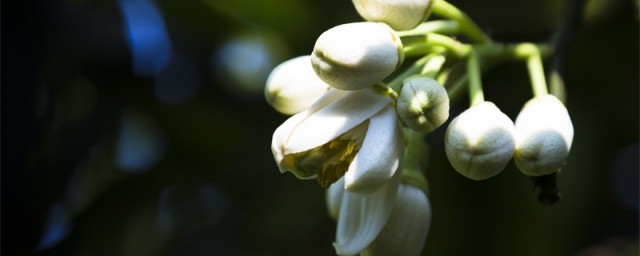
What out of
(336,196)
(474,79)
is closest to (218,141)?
(336,196)

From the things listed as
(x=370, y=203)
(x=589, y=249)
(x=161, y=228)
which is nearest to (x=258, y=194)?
(x=161, y=228)

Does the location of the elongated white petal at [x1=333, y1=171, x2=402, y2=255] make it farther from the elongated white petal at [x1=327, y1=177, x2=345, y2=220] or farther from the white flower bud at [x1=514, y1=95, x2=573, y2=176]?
the white flower bud at [x1=514, y1=95, x2=573, y2=176]

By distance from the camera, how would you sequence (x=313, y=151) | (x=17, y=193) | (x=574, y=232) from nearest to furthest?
(x=313, y=151)
(x=17, y=193)
(x=574, y=232)

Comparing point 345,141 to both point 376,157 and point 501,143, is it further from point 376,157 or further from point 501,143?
point 501,143

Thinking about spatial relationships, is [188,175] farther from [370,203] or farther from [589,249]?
[370,203]

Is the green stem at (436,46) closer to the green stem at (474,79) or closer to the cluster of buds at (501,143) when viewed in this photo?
the green stem at (474,79)

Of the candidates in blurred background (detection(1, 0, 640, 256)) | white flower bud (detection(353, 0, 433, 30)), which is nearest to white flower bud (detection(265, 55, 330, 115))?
white flower bud (detection(353, 0, 433, 30))

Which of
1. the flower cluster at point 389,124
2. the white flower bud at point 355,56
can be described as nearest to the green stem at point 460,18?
A: the flower cluster at point 389,124
